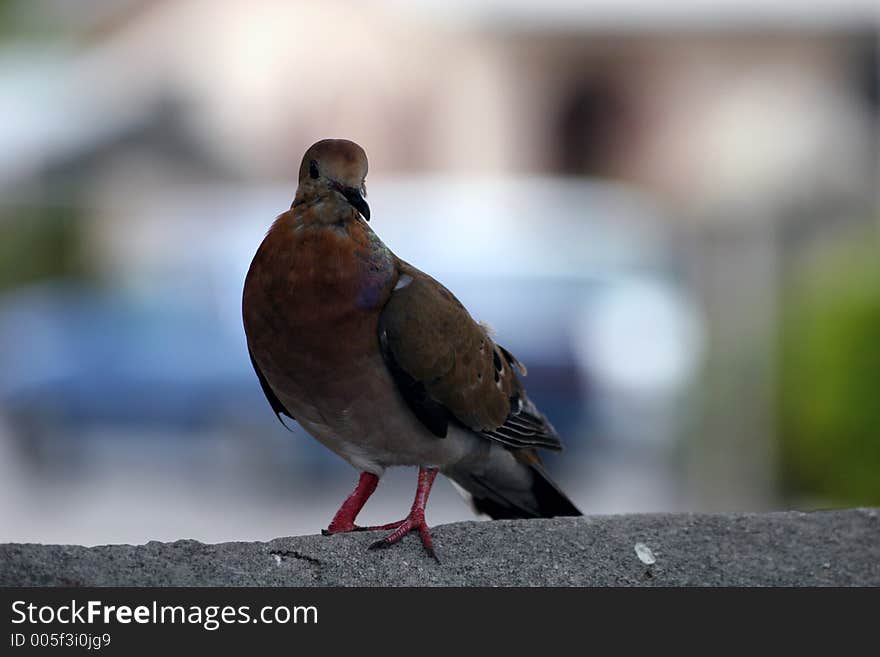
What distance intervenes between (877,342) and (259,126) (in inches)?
435

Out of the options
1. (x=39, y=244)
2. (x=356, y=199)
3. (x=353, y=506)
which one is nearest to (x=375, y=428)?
(x=353, y=506)

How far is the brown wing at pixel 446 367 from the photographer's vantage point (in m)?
3.73

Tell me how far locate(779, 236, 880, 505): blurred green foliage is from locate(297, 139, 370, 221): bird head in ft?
16.6

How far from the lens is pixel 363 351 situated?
12.1 feet

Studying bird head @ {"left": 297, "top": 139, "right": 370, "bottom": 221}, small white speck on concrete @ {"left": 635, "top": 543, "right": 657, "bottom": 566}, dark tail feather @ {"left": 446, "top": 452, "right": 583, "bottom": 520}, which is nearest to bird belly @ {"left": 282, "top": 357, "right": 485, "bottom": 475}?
dark tail feather @ {"left": 446, "top": 452, "right": 583, "bottom": 520}

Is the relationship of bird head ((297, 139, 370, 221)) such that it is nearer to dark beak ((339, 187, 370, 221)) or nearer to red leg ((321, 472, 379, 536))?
dark beak ((339, 187, 370, 221))

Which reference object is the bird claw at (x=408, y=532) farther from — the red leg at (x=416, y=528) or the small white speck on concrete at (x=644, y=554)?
the small white speck on concrete at (x=644, y=554)

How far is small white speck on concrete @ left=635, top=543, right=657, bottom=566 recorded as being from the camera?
3.62 metres

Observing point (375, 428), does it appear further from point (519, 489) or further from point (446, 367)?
point (519, 489)

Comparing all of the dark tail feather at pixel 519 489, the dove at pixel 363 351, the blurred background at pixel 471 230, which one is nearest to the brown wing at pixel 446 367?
the dove at pixel 363 351

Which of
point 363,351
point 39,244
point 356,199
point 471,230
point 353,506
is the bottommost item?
point 353,506

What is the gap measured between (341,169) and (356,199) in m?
0.08

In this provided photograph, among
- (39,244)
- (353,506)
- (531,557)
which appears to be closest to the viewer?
(531,557)
